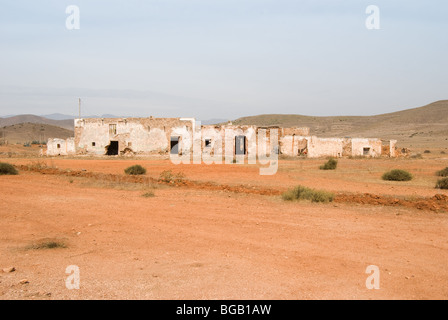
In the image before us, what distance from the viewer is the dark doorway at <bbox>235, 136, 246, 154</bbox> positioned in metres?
39.7

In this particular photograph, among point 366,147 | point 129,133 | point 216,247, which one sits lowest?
point 216,247

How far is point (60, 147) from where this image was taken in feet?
136

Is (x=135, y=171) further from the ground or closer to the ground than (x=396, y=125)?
closer to the ground

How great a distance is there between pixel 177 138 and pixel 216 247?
32868 mm

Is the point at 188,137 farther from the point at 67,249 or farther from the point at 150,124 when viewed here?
the point at 67,249

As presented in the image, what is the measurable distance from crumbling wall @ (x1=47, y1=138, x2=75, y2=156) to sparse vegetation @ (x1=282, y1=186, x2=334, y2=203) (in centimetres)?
3177

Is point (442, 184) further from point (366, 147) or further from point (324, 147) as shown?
point (366, 147)

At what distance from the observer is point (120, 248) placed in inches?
307

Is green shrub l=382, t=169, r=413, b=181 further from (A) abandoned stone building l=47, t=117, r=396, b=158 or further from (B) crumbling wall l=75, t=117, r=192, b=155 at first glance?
(B) crumbling wall l=75, t=117, r=192, b=155

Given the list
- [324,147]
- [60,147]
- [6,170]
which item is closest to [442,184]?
[6,170]

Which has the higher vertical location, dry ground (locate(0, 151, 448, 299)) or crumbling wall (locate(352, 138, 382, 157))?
crumbling wall (locate(352, 138, 382, 157))

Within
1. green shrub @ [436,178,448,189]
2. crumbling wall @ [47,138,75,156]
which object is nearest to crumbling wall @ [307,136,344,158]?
green shrub @ [436,178,448,189]

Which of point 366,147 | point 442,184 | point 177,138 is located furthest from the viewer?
point 177,138
